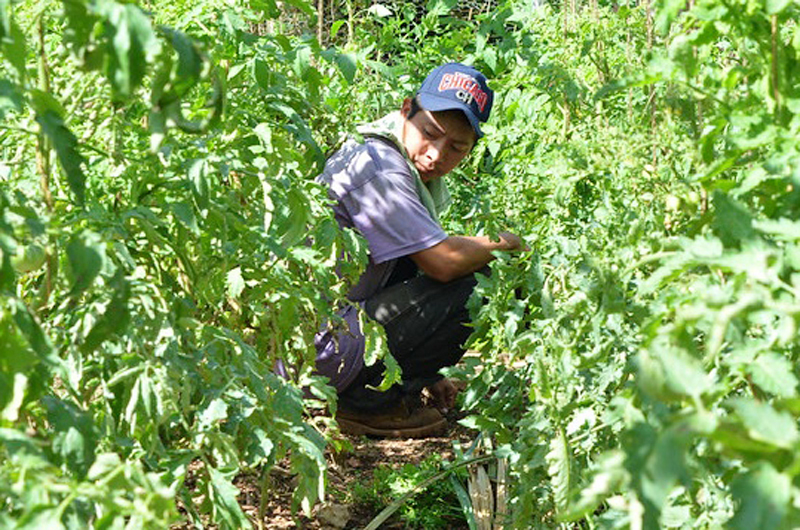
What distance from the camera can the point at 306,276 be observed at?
2730 millimetres

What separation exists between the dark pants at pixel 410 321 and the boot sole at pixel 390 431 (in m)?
0.05

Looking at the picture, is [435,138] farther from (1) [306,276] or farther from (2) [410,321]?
(1) [306,276]

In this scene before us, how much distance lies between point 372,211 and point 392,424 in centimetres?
68

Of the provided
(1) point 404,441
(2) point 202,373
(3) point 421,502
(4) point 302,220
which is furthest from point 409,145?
(2) point 202,373

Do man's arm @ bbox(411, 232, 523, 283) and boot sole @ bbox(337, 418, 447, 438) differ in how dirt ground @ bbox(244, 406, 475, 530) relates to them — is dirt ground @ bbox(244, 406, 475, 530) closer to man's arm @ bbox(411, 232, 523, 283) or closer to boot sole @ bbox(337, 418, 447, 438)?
boot sole @ bbox(337, 418, 447, 438)

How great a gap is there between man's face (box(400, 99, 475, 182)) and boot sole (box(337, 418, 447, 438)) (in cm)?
78

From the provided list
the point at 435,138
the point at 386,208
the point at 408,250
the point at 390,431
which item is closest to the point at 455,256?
the point at 408,250

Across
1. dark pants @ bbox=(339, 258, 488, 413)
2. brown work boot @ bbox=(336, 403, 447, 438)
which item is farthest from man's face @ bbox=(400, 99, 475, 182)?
brown work boot @ bbox=(336, 403, 447, 438)

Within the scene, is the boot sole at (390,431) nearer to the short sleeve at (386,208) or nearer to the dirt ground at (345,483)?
the dirt ground at (345,483)

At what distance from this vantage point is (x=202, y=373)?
199cm

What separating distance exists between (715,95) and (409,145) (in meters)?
1.93

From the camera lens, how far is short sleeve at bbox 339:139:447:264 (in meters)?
3.26

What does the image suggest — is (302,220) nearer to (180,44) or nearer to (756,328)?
(756,328)

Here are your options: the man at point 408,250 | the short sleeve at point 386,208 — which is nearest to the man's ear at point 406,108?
the man at point 408,250
